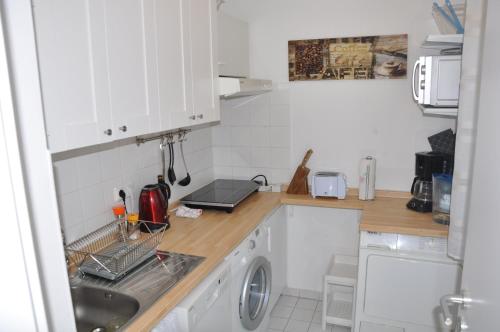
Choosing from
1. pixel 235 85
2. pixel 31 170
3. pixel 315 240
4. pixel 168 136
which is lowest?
pixel 315 240

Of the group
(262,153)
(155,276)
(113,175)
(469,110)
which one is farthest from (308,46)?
(155,276)

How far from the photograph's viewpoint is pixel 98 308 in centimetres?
154

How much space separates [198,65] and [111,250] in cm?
103

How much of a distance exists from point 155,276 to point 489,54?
4.57 ft

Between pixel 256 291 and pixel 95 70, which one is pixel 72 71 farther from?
pixel 256 291

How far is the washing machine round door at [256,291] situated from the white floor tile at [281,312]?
0.40 metres

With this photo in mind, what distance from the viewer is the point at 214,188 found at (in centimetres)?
281

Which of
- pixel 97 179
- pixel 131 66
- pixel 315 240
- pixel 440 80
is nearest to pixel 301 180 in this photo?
pixel 315 240

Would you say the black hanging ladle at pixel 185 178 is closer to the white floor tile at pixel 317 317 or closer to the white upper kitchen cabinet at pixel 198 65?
the white upper kitchen cabinet at pixel 198 65

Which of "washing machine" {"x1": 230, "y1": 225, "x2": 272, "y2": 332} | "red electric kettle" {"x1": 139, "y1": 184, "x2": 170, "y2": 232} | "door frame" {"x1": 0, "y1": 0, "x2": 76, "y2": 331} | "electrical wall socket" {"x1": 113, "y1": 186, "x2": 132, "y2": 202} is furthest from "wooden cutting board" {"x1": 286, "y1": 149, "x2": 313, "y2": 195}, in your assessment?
"door frame" {"x1": 0, "y1": 0, "x2": 76, "y2": 331}

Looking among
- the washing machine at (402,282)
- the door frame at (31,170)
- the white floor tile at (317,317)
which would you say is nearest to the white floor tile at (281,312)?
the white floor tile at (317,317)

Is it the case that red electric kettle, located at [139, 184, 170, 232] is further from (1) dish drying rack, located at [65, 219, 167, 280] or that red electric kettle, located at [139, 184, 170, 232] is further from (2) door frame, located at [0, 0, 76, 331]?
(2) door frame, located at [0, 0, 76, 331]

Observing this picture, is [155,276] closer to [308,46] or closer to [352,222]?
[352,222]

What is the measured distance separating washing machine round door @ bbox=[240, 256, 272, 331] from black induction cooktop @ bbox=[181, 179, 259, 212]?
40 cm
